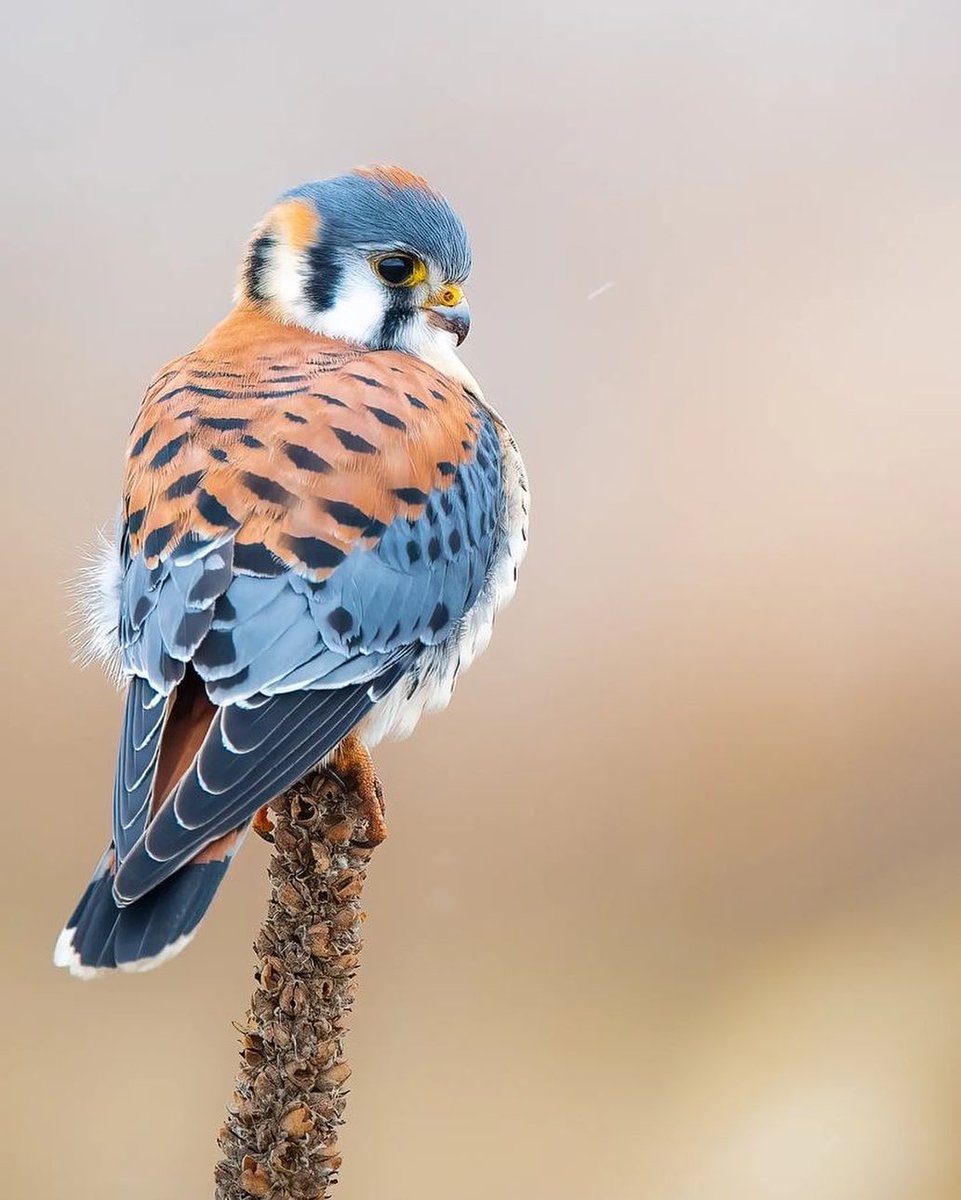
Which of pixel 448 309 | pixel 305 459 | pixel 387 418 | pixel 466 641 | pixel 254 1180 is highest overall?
pixel 448 309

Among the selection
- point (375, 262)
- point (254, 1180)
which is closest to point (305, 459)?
point (375, 262)

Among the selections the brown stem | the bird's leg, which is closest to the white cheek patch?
the bird's leg

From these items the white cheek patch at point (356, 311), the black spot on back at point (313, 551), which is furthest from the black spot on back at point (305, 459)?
the white cheek patch at point (356, 311)

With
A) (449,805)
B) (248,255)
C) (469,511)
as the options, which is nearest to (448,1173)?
(449,805)

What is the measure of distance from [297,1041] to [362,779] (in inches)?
19.3

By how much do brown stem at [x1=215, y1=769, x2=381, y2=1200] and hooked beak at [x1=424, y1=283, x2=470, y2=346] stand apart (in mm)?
1112

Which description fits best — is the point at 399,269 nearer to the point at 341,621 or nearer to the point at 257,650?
the point at 341,621

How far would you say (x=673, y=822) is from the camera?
3.35 metres

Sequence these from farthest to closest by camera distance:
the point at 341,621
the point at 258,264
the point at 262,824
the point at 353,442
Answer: the point at 258,264, the point at 262,824, the point at 353,442, the point at 341,621

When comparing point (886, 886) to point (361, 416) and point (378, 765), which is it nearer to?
point (378, 765)

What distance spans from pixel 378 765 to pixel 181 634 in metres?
1.35

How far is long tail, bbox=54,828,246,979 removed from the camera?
Result: 157cm

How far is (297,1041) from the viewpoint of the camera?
155 centimetres

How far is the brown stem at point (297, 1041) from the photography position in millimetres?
1522
